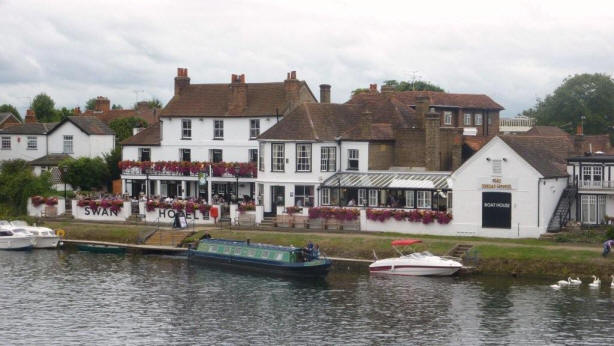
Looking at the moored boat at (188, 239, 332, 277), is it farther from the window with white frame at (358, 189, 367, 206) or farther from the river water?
the window with white frame at (358, 189, 367, 206)

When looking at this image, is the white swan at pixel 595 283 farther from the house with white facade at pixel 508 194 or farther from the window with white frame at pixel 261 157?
the window with white frame at pixel 261 157

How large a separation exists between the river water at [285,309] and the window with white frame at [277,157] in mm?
16809

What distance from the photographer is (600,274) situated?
57.9 m

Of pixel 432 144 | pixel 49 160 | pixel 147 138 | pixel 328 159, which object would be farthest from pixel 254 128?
pixel 49 160

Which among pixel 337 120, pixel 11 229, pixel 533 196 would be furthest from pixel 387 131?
pixel 11 229

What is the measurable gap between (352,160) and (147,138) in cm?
2292

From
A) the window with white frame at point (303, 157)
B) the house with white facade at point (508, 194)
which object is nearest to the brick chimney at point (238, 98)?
the window with white frame at point (303, 157)

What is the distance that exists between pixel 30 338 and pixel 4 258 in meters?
28.1

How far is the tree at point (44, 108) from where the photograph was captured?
5856 inches

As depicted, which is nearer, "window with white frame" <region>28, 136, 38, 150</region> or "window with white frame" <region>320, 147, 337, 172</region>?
"window with white frame" <region>320, 147, 337, 172</region>

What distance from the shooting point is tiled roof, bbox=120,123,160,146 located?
9256 centimetres

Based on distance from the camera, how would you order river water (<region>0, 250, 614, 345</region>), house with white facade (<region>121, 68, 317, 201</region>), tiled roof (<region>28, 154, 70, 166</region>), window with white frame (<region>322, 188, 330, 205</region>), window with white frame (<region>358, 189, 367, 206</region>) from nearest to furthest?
river water (<region>0, 250, 614, 345</region>) → window with white frame (<region>358, 189, 367, 206</region>) → window with white frame (<region>322, 188, 330, 205</region>) → house with white facade (<region>121, 68, 317, 201</region>) → tiled roof (<region>28, 154, 70, 166</region>)

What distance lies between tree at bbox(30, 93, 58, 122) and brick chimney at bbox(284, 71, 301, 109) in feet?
229

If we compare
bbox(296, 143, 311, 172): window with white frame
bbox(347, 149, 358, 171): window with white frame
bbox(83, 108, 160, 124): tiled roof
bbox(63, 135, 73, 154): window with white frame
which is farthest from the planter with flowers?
bbox(83, 108, 160, 124): tiled roof
